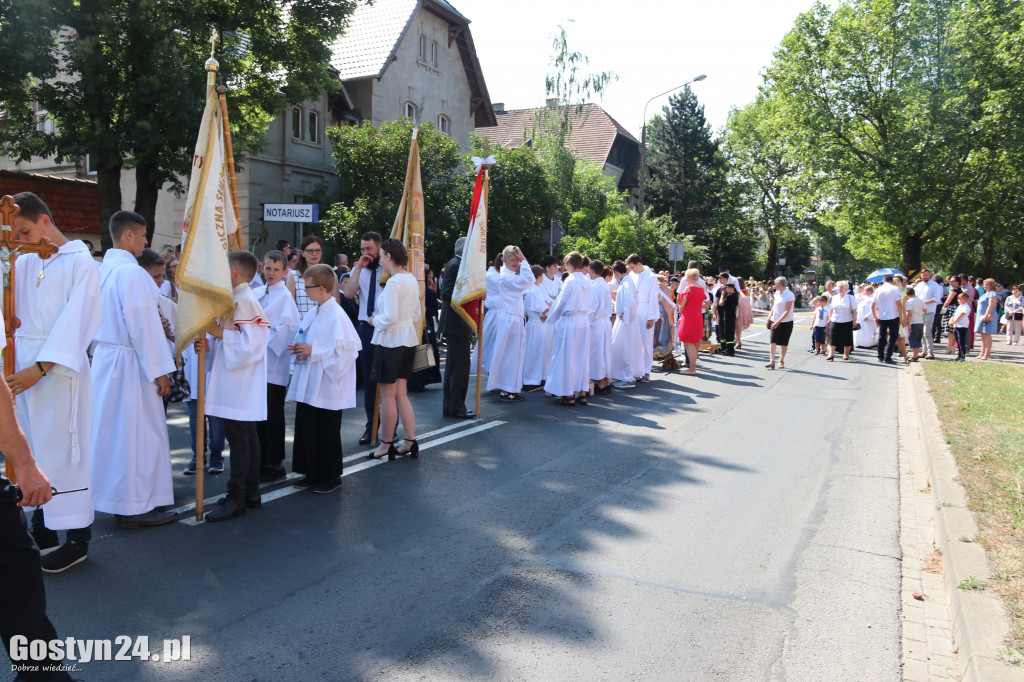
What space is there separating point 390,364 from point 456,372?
2.51m

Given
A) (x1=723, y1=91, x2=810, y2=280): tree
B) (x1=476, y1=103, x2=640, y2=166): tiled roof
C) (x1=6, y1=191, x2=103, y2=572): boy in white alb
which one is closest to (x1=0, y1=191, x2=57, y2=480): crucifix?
(x1=6, y1=191, x2=103, y2=572): boy in white alb

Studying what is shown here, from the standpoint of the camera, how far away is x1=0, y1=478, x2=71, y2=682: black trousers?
8.46 feet

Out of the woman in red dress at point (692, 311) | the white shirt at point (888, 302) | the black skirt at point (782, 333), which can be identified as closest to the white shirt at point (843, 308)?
the white shirt at point (888, 302)

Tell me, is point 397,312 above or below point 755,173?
below

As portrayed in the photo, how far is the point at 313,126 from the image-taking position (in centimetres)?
2734

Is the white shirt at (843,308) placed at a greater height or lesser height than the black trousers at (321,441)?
greater

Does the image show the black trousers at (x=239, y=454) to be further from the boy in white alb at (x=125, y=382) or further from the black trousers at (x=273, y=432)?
the black trousers at (x=273, y=432)

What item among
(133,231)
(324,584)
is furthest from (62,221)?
(324,584)

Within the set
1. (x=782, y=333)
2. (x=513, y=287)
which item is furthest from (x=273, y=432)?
(x=782, y=333)

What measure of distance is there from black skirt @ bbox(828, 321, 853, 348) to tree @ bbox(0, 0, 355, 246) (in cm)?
1436

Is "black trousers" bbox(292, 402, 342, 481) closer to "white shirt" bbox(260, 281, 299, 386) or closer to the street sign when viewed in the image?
"white shirt" bbox(260, 281, 299, 386)

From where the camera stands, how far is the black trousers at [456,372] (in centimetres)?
959

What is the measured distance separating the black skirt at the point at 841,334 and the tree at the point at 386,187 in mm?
11277

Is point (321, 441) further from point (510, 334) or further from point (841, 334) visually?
point (841, 334)
